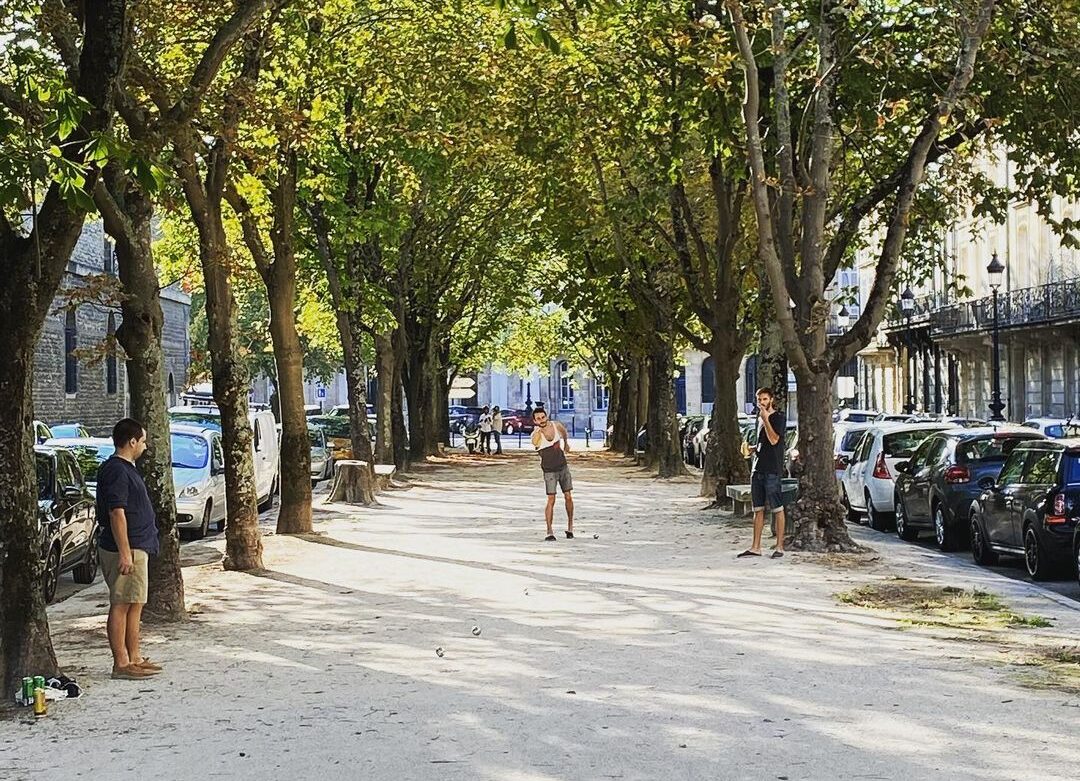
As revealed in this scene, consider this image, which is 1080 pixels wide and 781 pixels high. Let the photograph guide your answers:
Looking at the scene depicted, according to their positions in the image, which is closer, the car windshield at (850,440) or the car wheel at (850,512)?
the car wheel at (850,512)

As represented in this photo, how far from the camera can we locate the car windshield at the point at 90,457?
898 inches

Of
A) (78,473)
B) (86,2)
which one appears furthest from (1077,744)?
(78,473)

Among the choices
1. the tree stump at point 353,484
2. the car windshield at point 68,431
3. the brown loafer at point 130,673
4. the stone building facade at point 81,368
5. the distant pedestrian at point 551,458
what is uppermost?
the stone building facade at point 81,368

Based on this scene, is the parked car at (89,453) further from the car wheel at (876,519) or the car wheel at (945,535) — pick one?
the car wheel at (876,519)

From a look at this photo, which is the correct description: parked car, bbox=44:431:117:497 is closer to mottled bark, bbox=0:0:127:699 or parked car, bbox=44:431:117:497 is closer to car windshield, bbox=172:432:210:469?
car windshield, bbox=172:432:210:469

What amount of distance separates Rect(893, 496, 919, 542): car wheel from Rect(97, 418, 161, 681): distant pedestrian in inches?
575

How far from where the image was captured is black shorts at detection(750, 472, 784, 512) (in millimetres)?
19781

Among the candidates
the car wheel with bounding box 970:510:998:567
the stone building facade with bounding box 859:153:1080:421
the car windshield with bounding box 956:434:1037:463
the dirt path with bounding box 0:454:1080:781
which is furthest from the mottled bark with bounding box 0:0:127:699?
the stone building facade with bounding box 859:153:1080:421

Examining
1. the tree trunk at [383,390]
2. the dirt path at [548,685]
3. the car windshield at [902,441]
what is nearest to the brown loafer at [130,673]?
the dirt path at [548,685]

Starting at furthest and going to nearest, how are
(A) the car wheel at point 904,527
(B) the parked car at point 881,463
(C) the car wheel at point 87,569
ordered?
(B) the parked car at point 881,463 → (A) the car wheel at point 904,527 → (C) the car wheel at point 87,569

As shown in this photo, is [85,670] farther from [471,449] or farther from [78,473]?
[471,449]

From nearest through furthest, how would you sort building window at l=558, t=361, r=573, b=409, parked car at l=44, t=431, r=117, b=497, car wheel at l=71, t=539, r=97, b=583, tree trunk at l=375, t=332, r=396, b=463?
car wheel at l=71, t=539, r=97, b=583, parked car at l=44, t=431, r=117, b=497, tree trunk at l=375, t=332, r=396, b=463, building window at l=558, t=361, r=573, b=409

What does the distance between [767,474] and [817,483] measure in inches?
46.3

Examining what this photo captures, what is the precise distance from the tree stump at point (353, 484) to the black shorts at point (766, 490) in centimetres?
1343
